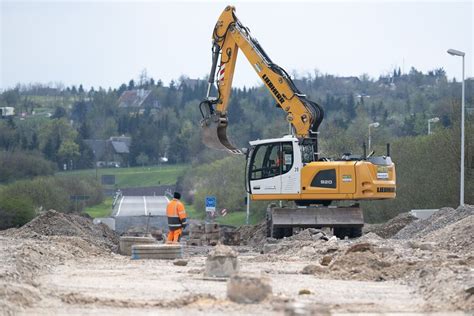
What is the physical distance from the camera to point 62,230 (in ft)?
134

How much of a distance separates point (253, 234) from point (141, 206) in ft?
210

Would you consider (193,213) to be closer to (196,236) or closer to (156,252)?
(196,236)

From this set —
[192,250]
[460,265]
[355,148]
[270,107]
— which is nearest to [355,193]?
[192,250]

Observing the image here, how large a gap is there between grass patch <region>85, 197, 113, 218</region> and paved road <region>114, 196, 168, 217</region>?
658 millimetres

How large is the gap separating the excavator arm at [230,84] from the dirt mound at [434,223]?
148 inches

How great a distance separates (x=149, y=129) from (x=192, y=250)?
121110 mm

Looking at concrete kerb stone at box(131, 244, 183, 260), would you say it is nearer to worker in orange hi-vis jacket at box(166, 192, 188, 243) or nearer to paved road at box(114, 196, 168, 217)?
worker in orange hi-vis jacket at box(166, 192, 188, 243)

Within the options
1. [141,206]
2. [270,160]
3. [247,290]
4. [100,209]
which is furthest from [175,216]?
[141,206]

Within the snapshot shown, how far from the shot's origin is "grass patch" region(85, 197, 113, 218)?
308 ft

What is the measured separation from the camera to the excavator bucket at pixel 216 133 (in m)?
39.4

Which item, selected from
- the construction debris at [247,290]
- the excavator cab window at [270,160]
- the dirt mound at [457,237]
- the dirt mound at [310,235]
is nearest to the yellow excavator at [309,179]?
the excavator cab window at [270,160]

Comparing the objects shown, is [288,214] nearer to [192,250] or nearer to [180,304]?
[192,250]

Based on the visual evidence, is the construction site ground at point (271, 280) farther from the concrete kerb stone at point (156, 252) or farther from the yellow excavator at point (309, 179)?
the yellow excavator at point (309, 179)

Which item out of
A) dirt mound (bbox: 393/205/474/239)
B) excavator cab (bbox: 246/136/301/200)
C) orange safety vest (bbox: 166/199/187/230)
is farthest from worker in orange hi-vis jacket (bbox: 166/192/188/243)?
dirt mound (bbox: 393/205/474/239)
